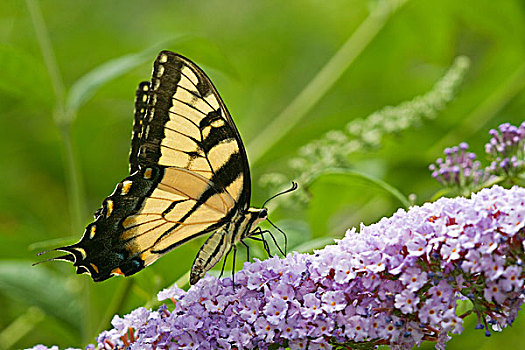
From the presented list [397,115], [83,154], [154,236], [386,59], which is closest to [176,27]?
[83,154]

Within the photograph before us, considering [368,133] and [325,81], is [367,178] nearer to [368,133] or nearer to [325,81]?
[368,133]

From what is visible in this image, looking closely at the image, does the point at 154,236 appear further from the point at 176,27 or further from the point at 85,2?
the point at 85,2

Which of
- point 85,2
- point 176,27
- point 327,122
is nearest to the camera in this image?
point 327,122

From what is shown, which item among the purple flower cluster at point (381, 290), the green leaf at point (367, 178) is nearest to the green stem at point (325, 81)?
the green leaf at point (367, 178)

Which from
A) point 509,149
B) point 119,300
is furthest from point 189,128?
point 509,149

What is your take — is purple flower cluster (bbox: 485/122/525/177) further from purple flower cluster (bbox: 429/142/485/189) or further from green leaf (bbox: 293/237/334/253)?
green leaf (bbox: 293/237/334/253)

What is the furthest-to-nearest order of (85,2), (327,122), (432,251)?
(85,2), (327,122), (432,251)

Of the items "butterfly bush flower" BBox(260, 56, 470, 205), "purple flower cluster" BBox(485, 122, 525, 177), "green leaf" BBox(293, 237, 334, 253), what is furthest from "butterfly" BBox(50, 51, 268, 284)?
"purple flower cluster" BBox(485, 122, 525, 177)

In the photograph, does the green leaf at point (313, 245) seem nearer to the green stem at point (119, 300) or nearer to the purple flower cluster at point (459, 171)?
the purple flower cluster at point (459, 171)
